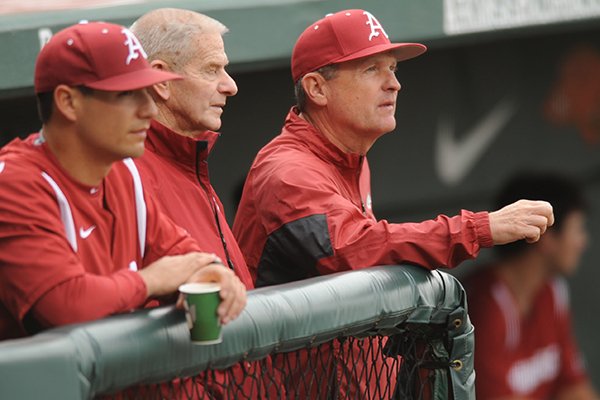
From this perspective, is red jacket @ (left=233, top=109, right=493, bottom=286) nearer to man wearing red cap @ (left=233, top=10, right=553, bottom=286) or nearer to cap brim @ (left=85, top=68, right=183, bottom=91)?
man wearing red cap @ (left=233, top=10, right=553, bottom=286)

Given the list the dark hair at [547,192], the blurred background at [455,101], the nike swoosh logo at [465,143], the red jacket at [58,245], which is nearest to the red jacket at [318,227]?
the red jacket at [58,245]

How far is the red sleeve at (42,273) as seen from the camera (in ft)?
6.41

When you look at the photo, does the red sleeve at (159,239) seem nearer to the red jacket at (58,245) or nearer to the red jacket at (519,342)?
the red jacket at (58,245)

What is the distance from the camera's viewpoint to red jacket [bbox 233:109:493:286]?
105 inches

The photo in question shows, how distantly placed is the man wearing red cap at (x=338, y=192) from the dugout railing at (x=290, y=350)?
0.12 m

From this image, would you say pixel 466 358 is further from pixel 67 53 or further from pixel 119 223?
pixel 67 53

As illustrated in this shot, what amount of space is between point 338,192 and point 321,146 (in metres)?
0.23

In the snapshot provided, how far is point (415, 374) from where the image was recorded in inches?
103

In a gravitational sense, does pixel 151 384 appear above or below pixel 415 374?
above

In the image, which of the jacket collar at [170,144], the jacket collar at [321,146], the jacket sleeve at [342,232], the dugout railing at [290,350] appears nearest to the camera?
the dugout railing at [290,350]

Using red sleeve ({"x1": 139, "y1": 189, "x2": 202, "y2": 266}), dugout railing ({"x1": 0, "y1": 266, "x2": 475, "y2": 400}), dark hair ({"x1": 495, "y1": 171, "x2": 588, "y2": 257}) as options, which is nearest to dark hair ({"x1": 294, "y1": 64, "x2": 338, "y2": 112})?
dugout railing ({"x1": 0, "y1": 266, "x2": 475, "y2": 400})

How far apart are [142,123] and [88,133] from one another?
0.34ft

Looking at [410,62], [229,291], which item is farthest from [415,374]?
[410,62]

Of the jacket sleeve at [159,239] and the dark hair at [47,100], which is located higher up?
the dark hair at [47,100]
